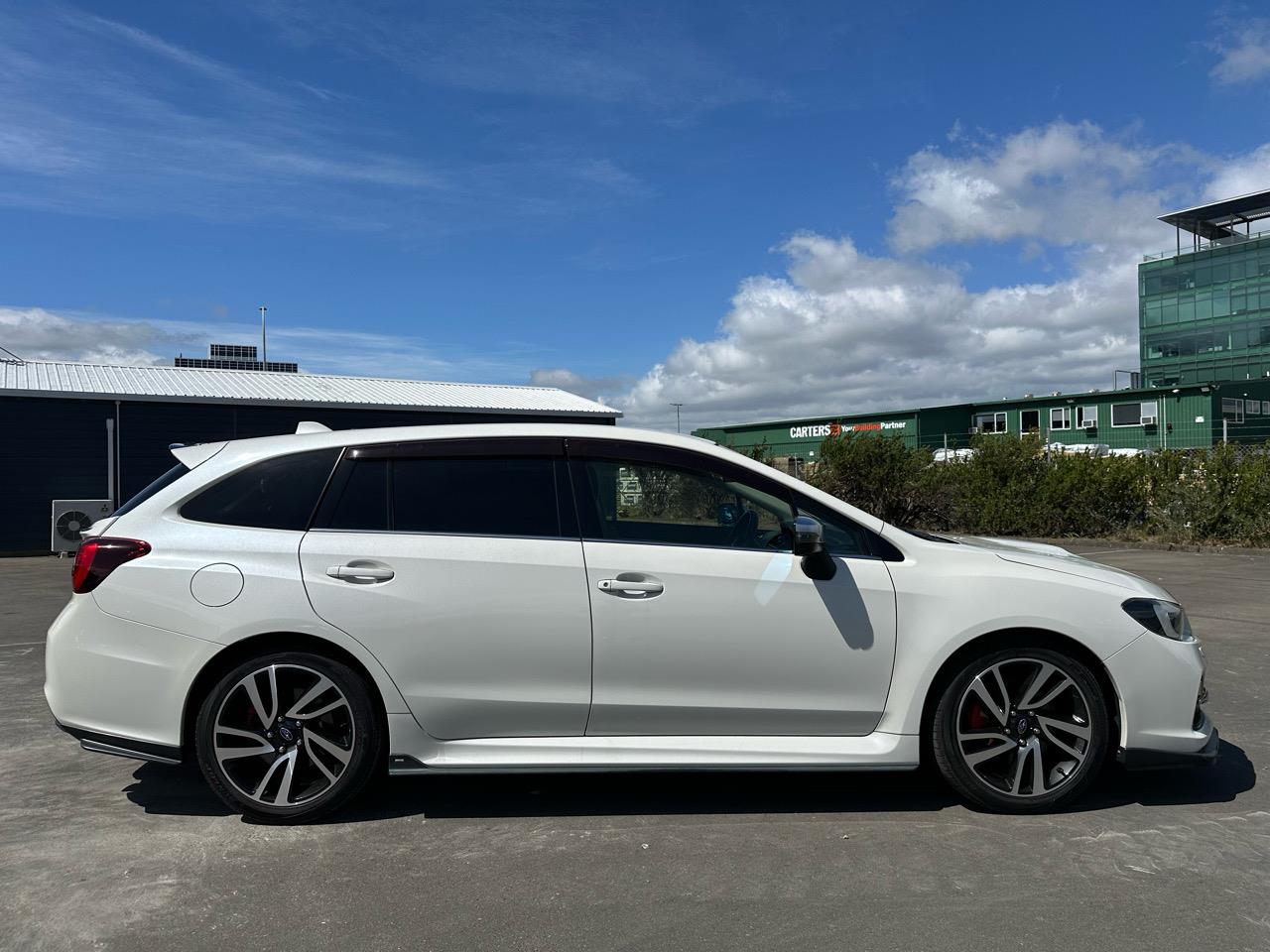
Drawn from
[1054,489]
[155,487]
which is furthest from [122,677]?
[1054,489]

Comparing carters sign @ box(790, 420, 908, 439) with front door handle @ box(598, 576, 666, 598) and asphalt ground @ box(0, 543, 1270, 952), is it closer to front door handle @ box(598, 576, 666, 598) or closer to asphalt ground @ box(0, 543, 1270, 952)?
asphalt ground @ box(0, 543, 1270, 952)

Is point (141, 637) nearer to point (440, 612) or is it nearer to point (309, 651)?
point (309, 651)

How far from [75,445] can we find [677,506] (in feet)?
64.6

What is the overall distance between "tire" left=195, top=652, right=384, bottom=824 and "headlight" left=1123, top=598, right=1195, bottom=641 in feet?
10.9

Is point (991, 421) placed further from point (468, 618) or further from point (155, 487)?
point (155, 487)

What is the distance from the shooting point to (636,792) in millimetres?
4535

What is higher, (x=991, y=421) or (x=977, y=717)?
(x=991, y=421)

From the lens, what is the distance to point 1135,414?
149 ft

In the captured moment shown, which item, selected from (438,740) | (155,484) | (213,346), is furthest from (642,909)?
(213,346)

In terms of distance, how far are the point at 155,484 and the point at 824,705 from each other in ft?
10.4

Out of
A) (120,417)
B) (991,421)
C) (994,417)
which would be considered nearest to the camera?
(120,417)

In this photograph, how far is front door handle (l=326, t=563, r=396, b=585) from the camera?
4066 millimetres

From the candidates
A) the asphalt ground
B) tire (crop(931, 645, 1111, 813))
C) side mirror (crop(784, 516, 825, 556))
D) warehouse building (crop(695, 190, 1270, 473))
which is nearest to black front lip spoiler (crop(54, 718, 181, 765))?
the asphalt ground

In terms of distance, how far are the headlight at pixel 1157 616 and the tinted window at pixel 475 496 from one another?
2.54 m
